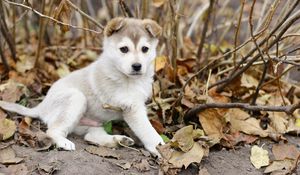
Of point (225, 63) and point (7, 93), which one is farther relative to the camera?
point (225, 63)

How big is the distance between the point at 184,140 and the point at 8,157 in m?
1.31

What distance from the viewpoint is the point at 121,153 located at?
4.11 m

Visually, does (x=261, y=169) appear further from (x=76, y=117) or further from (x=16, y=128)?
Answer: (x=16, y=128)

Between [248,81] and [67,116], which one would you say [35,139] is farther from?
[248,81]

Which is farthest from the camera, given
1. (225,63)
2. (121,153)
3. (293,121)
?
(225,63)

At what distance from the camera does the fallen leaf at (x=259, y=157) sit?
13.6 feet

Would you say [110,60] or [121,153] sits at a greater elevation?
[110,60]

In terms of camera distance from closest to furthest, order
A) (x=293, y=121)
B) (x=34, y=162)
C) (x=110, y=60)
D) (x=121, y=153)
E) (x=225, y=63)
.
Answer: (x=34, y=162) → (x=121, y=153) → (x=110, y=60) → (x=293, y=121) → (x=225, y=63)

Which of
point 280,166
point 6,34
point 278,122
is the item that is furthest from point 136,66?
point 6,34

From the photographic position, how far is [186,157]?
394cm

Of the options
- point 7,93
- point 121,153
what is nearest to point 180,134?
point 121,153

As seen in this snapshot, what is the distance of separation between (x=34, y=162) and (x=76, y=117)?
1.94ft

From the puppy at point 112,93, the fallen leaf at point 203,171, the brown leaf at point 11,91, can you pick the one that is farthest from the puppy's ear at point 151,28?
the brown leaf at point 11,91

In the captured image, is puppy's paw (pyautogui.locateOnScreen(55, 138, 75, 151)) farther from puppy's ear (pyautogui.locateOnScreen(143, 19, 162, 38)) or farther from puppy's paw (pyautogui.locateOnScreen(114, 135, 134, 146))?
puppy's ear (pyautogui.locateOnScreen(143, 19, 162, 38))
